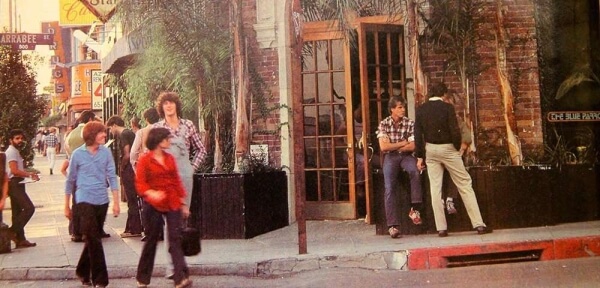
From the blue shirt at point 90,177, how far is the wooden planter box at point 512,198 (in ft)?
11.7

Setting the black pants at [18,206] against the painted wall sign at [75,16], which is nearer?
the black pants at [18,206]

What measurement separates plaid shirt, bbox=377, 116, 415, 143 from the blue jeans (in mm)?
203

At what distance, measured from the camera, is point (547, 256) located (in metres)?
8.27

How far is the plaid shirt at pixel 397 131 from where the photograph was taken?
30.9 feet

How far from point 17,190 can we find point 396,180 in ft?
15.6

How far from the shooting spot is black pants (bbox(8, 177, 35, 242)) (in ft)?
31.7

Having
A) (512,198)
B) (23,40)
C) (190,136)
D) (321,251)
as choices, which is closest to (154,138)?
(190,136)

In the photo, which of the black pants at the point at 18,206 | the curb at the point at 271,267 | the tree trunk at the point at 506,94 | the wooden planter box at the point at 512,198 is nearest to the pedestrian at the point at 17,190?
the black pants at the point at 18,206

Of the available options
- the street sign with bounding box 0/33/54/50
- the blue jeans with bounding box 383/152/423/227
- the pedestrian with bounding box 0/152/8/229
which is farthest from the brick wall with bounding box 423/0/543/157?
the street sign with bounding box 0/33/54/50

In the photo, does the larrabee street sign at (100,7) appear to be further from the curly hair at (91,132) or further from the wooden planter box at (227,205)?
the curly hair at (91,132)

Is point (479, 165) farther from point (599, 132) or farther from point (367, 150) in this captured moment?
point (599, 132)

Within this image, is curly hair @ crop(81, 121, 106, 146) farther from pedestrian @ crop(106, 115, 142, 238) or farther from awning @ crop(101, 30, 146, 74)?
awning @ crop(101, 30, 146, 74)

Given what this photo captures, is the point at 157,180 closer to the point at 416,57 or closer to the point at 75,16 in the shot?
the point at 416,57

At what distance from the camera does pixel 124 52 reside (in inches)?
531
